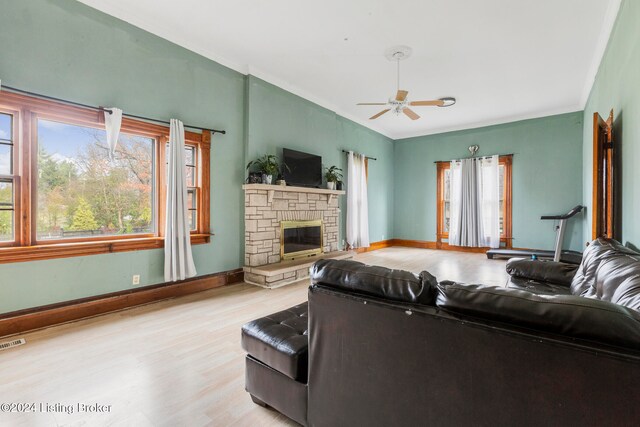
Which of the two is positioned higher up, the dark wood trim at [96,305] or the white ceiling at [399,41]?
the white ceiling at [399,41]

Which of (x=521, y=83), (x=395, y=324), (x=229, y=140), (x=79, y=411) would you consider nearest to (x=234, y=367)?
(x=79, y=411)

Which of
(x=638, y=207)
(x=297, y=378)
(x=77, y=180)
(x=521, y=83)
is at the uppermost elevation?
(x=521, y=83)

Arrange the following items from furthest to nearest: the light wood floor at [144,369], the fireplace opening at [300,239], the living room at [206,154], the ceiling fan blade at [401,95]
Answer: the fireplace opening at [300,239], the ceiling fan blade at [401,95], the living room at [206,154], the light wood floor at [144,369]

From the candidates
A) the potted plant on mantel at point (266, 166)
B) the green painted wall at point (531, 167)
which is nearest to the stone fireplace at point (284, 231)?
the potted plant on mantel at point (266, 166)

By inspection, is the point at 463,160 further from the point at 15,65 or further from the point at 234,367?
the point at 15,65

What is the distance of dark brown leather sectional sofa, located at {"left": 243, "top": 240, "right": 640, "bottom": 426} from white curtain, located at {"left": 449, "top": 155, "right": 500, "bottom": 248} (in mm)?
5563

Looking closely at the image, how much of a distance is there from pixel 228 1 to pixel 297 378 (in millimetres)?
3355

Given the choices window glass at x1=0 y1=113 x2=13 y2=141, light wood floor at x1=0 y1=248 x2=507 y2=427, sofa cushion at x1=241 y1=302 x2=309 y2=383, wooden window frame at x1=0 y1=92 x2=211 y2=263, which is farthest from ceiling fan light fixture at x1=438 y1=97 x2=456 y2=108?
window glass at x1=0 y1=113 x2=13 y2=141

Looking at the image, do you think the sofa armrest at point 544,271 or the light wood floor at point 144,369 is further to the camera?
the sofa armrest at point 544,271

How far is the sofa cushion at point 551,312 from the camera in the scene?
807mm

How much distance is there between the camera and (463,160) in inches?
281

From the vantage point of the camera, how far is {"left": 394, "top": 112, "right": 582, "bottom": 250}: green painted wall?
6082 millimetres

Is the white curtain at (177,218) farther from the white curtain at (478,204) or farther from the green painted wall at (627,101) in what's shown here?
the white curtain at (478,204)

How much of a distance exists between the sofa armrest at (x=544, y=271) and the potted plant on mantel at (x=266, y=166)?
3.18 metres
